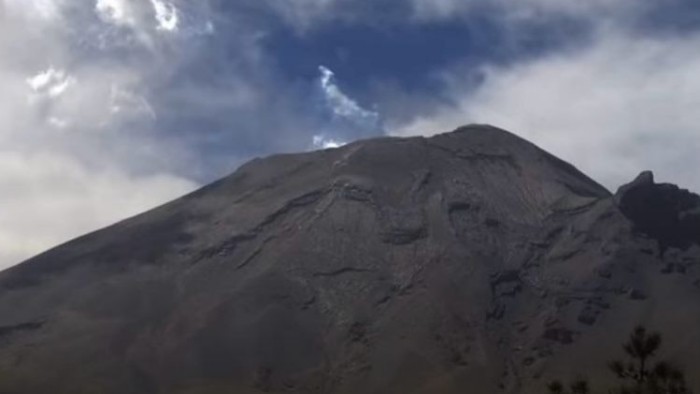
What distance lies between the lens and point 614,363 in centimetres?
6012

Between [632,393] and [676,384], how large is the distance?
469cm

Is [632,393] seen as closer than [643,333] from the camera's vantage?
Yes

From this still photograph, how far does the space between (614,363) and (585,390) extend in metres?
3.15

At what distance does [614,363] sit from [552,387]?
352cm

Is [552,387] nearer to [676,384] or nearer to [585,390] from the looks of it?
[585,390]

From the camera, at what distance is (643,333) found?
198 ft

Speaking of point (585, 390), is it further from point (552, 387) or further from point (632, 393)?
point (632, 393)

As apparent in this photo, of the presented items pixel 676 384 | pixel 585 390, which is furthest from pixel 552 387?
pixel 676 384

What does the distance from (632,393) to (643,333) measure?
4.83 metres

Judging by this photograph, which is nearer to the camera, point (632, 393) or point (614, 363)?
point (632, 393)

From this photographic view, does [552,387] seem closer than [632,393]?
No

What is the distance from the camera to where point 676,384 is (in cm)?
5991

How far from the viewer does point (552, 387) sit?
61250 mm

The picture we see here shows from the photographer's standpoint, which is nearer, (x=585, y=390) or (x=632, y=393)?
(x=632, y=393)
